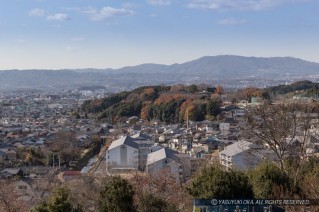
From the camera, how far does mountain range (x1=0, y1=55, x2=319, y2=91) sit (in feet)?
384

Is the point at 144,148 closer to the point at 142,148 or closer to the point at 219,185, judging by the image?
the point at 142,148

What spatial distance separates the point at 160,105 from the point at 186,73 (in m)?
108

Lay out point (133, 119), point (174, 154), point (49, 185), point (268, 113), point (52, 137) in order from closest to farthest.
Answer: point (268, 113) < point (49, 185) < point (174, 154) < point (52, 137) < point (133, 119)

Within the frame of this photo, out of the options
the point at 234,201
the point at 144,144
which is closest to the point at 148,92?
the point at 144,144

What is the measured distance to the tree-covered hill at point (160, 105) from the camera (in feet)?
92.0

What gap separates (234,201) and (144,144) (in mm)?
13278

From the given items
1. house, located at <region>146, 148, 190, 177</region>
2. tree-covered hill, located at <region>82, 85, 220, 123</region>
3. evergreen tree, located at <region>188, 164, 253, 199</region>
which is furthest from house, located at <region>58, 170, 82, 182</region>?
tree-covered hill, located at <region>82, 85, 220, 123</region>

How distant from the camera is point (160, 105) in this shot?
30500 millimetres

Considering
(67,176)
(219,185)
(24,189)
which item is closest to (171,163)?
(67,176)

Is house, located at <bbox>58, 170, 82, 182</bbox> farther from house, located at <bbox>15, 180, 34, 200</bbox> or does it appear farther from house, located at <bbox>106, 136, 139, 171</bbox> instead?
house, located at <bbox>106, 136, 139, 171</bbox>

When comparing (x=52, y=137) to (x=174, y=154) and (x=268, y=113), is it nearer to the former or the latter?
(x=174, y=154)

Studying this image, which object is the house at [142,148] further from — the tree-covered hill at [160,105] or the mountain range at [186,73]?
the mountain range at [186,73]

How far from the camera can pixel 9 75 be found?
130 m

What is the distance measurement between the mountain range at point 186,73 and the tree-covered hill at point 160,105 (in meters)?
72.3
